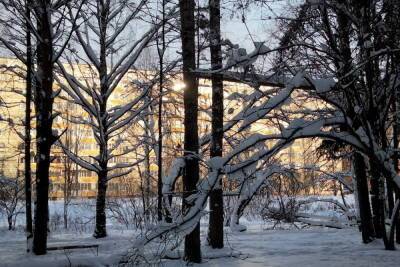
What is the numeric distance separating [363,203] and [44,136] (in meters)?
7.70

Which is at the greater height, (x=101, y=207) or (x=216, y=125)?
(x=216, y=125)

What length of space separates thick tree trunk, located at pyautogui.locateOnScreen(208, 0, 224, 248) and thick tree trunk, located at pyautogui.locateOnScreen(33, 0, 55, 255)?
3.64 m

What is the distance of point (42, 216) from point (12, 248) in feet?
9.39

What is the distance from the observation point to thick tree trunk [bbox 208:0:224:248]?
10.7 meters

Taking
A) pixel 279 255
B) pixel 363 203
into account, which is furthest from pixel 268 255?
pixel 363 203

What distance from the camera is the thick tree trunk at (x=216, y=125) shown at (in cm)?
1070

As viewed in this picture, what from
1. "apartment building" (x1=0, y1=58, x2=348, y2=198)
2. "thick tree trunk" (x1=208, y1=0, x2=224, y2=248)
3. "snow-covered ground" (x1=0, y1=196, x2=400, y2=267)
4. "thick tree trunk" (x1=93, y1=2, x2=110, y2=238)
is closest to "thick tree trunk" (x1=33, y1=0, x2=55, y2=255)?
"snow-covered ground" (x1=0, y1=196, x2=400, y2=267)

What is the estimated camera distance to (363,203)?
11.8 meters

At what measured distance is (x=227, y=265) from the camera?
8625mm

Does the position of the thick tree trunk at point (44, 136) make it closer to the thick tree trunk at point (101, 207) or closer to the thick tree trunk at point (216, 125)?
the thick tree trunk at point (216, 125)

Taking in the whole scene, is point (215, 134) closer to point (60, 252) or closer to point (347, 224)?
point (60, 252)

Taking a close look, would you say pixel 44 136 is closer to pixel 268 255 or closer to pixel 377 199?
pixel 268 255

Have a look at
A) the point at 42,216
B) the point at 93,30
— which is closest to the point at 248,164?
the point at 42,216

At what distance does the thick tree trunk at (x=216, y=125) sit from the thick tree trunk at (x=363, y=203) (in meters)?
3.47
